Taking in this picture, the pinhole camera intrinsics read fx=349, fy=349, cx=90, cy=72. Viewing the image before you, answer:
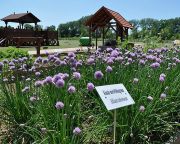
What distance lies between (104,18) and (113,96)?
2646cm

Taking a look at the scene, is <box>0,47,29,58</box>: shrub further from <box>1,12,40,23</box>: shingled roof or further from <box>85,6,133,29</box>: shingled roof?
<box>1,12,40,23</box>: shingled roof

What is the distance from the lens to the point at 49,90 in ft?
11.9

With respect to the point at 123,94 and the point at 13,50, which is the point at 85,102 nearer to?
the point at 123,94

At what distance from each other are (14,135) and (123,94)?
1194mm

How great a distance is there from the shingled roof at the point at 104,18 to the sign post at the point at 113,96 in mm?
23866

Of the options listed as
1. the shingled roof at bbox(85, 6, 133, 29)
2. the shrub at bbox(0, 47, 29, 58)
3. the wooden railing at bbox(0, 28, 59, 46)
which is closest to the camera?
the shrub at bbox(0, 47, 29, 58)

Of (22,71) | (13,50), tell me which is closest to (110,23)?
(13,50)

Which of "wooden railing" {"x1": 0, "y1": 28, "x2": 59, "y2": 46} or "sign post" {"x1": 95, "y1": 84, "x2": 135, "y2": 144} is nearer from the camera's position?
"sign post" {"x1": 95, "y1": 84, "x2": 135, "y2": 144}

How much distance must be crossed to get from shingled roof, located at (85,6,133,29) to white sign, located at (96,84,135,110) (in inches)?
939

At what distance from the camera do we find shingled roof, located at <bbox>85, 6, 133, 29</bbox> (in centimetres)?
2695

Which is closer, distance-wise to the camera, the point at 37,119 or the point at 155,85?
the point at 37,119

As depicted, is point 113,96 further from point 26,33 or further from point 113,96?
point 26,33

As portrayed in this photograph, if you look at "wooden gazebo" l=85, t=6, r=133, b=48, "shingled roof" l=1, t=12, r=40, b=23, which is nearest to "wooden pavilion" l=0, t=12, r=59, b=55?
"shingled roof" l=1, t=12, r=40, b=23

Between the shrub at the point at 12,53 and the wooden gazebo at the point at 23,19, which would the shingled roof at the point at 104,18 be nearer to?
the wooden gazebo at the point at 23,19
